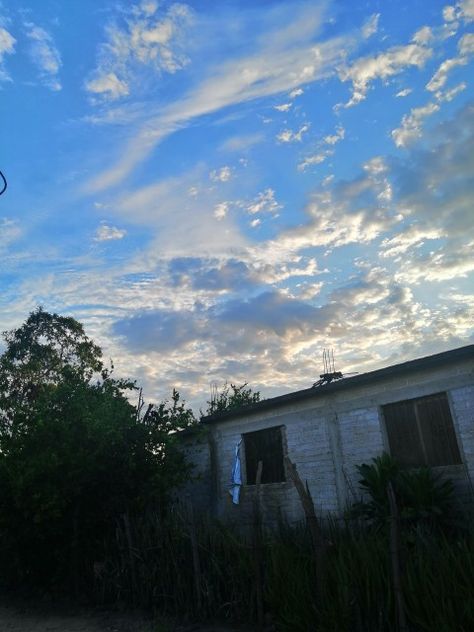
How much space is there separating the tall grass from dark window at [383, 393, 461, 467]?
1464mm

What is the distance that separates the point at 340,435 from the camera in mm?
10844

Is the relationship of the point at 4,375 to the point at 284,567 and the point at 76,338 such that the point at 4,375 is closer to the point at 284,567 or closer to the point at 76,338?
the point at 76,338

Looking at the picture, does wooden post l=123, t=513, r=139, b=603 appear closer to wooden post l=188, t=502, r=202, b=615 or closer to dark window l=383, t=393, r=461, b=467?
wooden post l=188, t=502, r=202, b=615

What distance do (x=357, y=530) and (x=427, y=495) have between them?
2069mm

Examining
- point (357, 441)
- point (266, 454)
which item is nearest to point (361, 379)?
point (357, 441)

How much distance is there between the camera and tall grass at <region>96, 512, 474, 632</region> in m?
4.97

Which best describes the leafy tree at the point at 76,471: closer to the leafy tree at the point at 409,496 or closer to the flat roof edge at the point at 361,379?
the flat roof edge at the point at 361,379

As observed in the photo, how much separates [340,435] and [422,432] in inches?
74.5

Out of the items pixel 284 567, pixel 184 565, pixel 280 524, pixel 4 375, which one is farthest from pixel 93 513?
pixel 4 375

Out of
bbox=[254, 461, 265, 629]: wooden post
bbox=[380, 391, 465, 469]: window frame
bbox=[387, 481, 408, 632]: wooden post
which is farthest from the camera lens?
bbox=[380, 391, 465, 469]: window frame

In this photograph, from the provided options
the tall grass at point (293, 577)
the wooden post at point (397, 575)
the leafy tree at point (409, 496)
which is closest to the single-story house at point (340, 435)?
the leafy tree at point (409, 496)

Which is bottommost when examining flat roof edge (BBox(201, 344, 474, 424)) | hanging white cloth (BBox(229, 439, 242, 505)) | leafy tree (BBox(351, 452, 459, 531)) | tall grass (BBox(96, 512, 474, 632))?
tall grass (BBox(96, 512, 474, 632))

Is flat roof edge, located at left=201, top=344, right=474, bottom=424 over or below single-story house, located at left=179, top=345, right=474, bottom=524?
over

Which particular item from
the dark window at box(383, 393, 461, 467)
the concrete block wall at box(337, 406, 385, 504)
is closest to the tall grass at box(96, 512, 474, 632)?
the dark window at box(383, 393, 461, 467)
